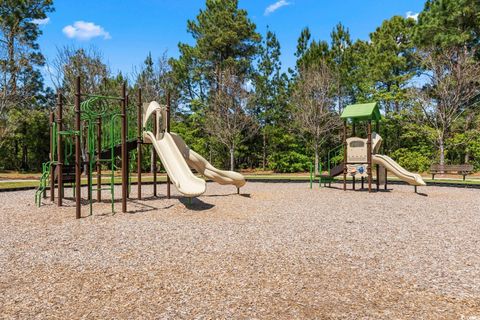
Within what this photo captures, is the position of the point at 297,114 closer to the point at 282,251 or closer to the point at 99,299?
the point at 282,251

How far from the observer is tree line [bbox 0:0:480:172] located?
26438 millimetres

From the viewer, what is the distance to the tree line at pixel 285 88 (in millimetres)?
26438

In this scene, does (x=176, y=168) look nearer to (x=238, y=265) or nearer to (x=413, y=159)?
(x=238, y=265)

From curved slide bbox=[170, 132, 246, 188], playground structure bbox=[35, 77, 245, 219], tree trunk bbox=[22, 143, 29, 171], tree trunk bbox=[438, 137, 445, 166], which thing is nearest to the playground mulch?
playground structure bbox=[35, 77, 245, 219]

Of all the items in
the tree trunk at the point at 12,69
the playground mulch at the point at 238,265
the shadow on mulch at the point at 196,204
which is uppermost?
the tree trunk at the point at 12,69

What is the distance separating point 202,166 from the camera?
1130cm

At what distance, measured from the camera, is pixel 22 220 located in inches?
307

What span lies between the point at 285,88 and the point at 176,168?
25283mm

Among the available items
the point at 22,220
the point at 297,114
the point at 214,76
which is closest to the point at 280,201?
the point at 22,220

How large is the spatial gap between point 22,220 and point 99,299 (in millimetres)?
5389

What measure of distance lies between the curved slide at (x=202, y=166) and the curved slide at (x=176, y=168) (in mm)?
699

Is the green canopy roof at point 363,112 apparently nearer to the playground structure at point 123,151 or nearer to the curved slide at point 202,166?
the curved slide at point 202,166

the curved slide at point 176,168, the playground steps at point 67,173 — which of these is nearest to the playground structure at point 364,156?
the curved slide at point 176,168

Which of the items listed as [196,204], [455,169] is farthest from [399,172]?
[196,204]
